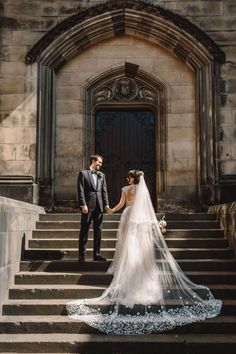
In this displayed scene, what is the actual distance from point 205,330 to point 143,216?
68.1 inches

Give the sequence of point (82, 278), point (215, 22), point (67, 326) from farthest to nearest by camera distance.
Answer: point (215, 22) < point (82, 278) < point (67, 326)

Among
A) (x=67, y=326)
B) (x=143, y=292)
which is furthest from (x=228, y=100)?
(x=67, y=326)

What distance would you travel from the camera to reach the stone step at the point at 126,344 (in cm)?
517

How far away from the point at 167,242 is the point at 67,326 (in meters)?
2.75

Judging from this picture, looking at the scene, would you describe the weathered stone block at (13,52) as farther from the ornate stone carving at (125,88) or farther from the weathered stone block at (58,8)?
the ornate stone carving at (125,88)

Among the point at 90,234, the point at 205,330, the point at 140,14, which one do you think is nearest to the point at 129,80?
the point at 140,14

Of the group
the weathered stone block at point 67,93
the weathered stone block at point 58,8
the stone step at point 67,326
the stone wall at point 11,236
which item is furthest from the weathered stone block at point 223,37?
the stone step at point 67,326

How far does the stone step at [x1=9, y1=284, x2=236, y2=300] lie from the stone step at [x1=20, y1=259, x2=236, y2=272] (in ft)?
1.94

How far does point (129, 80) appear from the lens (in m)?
11.9

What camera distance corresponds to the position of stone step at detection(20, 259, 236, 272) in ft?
22.7

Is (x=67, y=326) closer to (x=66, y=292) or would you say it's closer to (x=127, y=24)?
(x=66, y=292)

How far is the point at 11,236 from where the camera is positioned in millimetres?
6609

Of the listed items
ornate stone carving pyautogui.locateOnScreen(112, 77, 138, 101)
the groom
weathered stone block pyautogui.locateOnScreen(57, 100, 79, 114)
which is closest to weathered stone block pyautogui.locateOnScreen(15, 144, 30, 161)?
weathered stone block pyautogui.locateOnScreen(57, 100, 79, 114)

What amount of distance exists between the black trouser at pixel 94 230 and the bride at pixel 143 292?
57 centimetres
